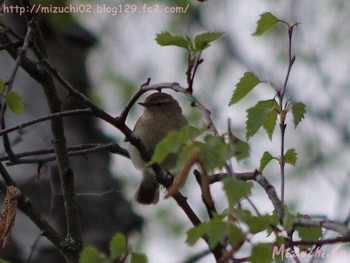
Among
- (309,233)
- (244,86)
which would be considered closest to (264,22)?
(244,86)

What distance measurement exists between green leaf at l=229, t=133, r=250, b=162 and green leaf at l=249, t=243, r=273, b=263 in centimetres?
22

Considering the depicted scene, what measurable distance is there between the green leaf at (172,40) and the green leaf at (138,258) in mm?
582

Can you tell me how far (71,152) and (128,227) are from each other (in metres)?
1.64

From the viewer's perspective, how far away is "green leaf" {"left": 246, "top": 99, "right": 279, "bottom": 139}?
2.27 metres

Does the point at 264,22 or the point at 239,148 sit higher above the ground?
the point at 264,22

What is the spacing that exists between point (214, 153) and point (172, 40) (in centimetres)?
55

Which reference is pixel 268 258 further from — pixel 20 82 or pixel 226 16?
pixel 226 16

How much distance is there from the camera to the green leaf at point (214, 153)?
169 cm

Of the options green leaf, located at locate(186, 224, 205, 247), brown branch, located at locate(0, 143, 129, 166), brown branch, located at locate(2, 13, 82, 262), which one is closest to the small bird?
brown branch, located at locate(0, 143, 129, 166)

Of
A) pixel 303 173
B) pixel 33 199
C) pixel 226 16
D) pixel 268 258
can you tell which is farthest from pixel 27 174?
pixel 226 16

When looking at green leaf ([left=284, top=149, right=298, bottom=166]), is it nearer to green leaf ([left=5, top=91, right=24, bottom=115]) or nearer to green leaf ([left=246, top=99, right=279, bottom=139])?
green leaf ([left=246, top=99, right=279, bottom=139])

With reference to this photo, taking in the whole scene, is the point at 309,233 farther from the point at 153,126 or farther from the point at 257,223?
the point at 153,126

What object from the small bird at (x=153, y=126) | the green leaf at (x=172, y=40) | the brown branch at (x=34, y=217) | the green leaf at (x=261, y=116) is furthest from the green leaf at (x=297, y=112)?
the small bird at (x=153, y=126)

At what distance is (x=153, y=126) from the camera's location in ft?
14.6
